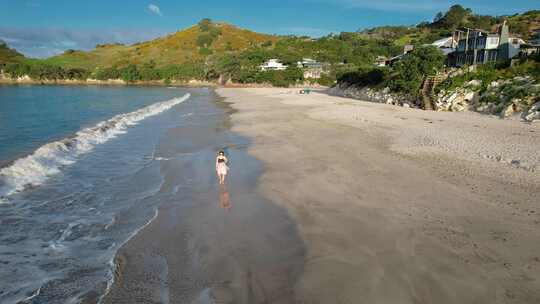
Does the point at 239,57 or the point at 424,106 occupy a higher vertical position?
the point at 239,57

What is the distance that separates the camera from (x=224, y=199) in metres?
10.4

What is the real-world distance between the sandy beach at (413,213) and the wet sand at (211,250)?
398 millimetres

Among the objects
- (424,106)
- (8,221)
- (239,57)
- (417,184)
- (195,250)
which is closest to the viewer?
(195,250)

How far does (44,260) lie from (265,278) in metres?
4.22

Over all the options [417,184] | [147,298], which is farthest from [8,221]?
[417,184]

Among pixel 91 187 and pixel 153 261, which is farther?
pixel 91 187

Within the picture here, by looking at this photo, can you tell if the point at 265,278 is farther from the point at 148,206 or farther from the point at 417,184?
the point at 417,184

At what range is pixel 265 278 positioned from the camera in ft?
19.8

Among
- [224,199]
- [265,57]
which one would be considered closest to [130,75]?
[265,57]

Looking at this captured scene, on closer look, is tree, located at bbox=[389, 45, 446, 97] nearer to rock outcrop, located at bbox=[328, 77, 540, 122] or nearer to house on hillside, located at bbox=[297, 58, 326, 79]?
rock outcrop, located at bbox=[328, 77, 540, 122]

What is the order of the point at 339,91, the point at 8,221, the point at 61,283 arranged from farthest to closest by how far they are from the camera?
the point at 339,91 < the point at 8,221 < the point at 61,283

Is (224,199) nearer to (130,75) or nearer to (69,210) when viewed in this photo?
(69,210)

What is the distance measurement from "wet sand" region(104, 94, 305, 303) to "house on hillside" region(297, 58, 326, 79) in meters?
108

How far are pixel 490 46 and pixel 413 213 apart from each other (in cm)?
4640
